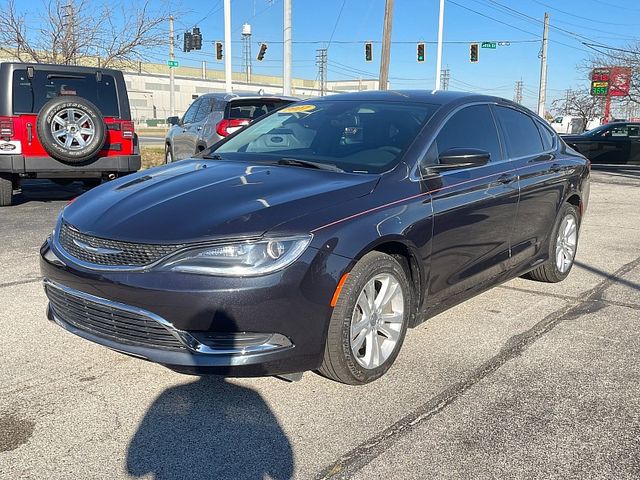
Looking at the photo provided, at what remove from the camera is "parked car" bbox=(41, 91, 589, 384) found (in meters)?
2.86

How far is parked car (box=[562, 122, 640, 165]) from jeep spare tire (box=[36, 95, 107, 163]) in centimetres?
1645

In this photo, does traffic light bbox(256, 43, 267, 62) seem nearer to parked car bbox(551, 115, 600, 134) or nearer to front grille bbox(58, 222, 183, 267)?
front grille bbox(58, 222, 183, 267)

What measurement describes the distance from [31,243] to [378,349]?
4802 millimetres

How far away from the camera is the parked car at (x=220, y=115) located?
9672mm

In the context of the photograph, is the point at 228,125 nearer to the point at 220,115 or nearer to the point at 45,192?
the point at 220,115

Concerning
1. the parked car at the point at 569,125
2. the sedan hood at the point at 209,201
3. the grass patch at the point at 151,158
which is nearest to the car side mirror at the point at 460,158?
the sedan hood at the point at 209,201

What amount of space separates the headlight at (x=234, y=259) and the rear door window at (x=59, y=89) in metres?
6.85

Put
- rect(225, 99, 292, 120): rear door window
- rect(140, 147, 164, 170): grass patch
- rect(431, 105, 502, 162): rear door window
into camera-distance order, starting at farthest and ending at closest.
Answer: rect(140, 147, 164, 170): grass patch < rect(225, 99, 292, 120): rear door window < rect(431, 105, 502, 162): rear door window

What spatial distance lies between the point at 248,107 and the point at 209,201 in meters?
7.02

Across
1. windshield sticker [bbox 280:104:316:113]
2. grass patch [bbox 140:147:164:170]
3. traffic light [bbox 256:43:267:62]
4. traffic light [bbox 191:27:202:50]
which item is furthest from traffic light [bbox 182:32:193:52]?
windshield sticker [bbox 280:104:316:113]

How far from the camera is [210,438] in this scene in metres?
2.84

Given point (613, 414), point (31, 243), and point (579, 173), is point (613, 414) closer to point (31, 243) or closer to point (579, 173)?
point (579, 173)

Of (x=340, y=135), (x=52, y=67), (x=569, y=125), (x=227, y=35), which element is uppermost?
(x=227, y=35)

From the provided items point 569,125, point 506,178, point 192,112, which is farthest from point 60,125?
point 569,125
